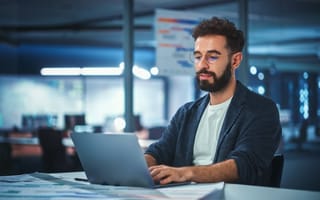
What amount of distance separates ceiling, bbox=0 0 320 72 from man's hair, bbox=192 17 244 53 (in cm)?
322

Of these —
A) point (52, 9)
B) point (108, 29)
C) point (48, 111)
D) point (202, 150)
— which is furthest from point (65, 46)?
point (202, 150)

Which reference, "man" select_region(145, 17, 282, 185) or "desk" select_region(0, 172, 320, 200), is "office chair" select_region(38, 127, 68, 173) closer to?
"man" select_region(145, 17, 282, 185)

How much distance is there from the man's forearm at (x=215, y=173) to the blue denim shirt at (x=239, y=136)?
0.03 m

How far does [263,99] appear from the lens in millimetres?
2143

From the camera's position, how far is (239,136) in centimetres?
205

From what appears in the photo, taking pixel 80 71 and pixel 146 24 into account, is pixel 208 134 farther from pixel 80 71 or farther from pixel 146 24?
pixel 80 71

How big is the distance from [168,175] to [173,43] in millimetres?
3096

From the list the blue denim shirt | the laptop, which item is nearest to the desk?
the laptop

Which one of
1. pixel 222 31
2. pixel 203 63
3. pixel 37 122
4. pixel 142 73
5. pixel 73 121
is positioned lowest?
pixel 37 122

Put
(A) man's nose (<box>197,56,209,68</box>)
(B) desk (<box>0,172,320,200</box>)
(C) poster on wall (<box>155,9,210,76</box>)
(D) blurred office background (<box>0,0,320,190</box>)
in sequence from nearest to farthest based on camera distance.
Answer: (B) desk (<box>0,172,320,200</box>)
(A) man's nose (<box>197,56,209,68</box>)
(C) poster on wall (<box>155,9,210,76</box>)
(D) blurred office background (<box>0,0,320,190</box>)

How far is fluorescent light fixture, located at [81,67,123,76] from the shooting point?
10.9 m

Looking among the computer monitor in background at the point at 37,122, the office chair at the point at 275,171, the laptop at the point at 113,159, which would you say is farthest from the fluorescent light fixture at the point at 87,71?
the laptop at the point at 113,159

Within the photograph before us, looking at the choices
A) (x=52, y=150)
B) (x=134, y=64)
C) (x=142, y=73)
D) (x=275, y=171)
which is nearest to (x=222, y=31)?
(x=275, y=171)

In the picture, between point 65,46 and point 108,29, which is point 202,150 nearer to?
point 108,29
